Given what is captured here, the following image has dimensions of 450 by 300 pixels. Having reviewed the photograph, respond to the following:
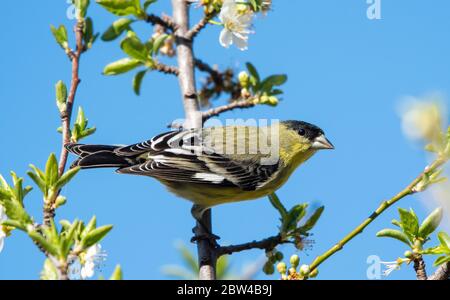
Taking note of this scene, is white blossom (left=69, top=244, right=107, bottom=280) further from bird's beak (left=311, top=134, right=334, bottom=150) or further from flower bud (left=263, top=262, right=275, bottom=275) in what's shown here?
bird's beak (left=311, top=134, right=334, bottom=150)

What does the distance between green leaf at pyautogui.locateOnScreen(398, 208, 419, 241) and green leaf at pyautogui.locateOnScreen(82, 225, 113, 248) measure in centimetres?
131

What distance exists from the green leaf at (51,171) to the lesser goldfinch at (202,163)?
5.90 ft

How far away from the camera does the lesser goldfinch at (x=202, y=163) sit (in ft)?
14.6

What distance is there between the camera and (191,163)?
15.1 ft

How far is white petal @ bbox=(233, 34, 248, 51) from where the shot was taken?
3465 mm

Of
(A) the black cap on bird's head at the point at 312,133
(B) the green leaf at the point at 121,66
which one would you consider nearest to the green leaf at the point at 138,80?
(B) the green leaf at the point at 121,66

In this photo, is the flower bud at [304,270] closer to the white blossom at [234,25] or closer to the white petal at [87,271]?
the white petal at [87,271]

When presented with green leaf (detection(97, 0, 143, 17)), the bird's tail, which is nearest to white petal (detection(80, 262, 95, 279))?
green leaf (detection(97, 0, 143, 17))

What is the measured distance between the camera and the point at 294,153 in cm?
531

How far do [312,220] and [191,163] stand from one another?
160 centimetres
